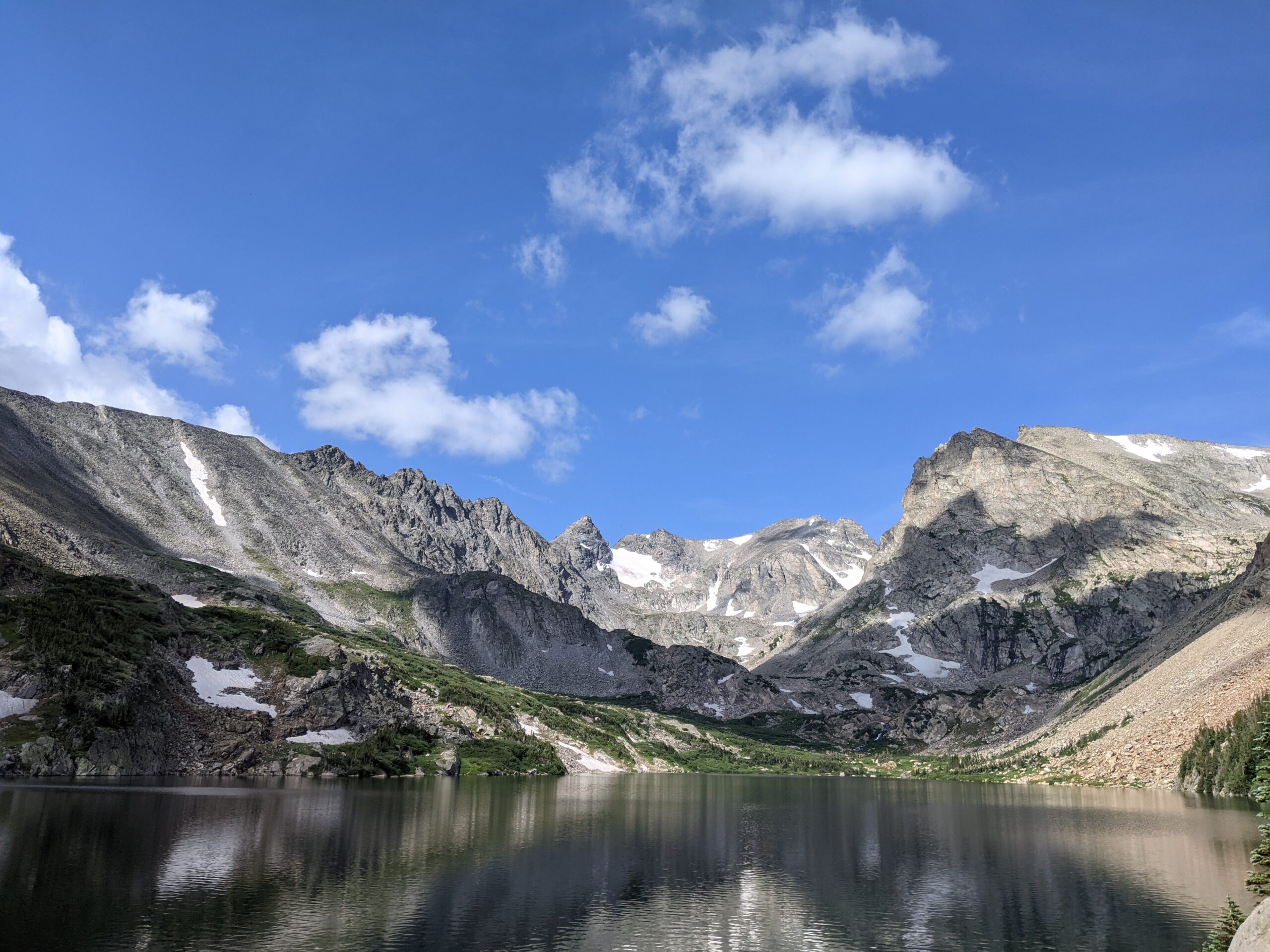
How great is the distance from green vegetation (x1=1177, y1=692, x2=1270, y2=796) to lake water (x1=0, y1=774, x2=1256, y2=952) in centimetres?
3838

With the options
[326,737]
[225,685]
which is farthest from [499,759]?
[225,685]

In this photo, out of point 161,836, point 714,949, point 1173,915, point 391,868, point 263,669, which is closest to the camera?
point 714,949

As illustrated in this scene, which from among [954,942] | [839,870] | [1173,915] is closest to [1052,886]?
[1173,915]

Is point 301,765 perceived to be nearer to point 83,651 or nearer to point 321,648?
point 321,648

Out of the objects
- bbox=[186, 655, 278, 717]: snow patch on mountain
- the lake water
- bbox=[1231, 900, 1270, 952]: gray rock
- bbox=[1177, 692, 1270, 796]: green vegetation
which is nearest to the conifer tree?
bbox=[1231, 900, 1270, 952]: gray rock

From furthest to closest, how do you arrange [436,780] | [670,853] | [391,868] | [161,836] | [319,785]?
[436,780]
[319,785]
[670,853]
[161,836]
[391,868]

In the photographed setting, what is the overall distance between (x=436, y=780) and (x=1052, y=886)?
400 feet

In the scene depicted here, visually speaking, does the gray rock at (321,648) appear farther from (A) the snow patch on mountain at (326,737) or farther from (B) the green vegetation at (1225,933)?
(B) the green vegetation at (1225,933)

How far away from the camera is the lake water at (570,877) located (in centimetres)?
3819

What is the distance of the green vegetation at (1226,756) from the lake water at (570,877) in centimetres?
3838

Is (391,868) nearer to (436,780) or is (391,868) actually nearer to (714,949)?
(714,949)

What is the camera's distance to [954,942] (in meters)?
39.7

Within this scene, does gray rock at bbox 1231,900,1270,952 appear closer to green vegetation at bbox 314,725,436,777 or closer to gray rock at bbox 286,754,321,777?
gray rock at bbox 286,754,321,777

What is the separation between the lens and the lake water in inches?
1503
